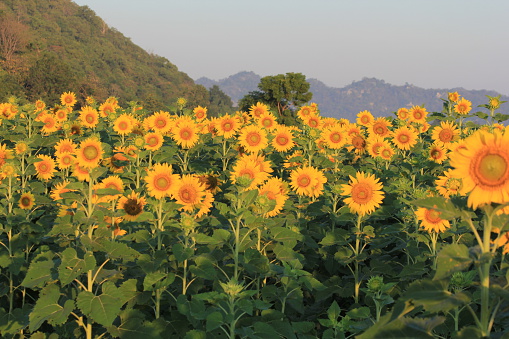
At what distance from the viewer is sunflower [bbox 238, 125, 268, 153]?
9.68m

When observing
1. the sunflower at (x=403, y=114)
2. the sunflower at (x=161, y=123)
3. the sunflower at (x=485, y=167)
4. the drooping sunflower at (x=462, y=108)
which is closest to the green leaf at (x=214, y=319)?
the sunflower at (x=485, y=167)

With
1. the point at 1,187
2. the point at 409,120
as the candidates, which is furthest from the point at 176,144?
the point at 409,120

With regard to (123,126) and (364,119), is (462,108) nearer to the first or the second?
(364,119)

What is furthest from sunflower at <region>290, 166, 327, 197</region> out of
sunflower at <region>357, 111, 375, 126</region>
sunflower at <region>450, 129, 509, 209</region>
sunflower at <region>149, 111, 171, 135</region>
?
sunflower at <region>450, 129, 509, 209</region>

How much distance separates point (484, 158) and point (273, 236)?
3.36m

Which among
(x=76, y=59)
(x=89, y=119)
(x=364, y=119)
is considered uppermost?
(x=76, y=59)

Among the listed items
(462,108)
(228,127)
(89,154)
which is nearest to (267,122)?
(228,127)

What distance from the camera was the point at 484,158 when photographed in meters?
2.65

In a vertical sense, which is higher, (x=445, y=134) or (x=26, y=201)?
(x=445, y=134)

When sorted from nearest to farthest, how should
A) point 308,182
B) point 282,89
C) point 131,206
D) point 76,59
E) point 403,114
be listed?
point 131,206 < point 308,182 < point 403,114 < point 282,89 < point 76,59

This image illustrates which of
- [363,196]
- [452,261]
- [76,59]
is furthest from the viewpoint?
[76,59]

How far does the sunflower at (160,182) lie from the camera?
6082 mm

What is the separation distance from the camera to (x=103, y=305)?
457 centimetres

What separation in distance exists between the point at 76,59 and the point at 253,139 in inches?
5343
